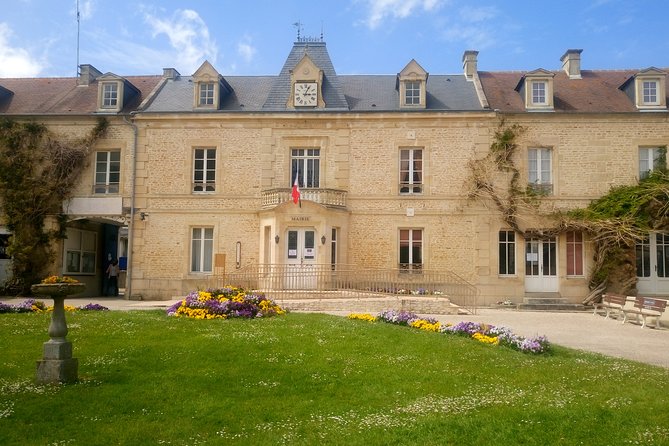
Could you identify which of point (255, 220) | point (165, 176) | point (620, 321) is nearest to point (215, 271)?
point (255, 220)

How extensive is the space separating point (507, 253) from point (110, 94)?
54.2 ft

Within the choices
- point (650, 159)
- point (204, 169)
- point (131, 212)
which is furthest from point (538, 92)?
point (131, 212)

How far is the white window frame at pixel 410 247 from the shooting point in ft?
66.5

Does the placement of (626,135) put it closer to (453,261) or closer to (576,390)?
A: (453,261)

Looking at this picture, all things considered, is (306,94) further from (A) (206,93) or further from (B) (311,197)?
(B) (311,197)

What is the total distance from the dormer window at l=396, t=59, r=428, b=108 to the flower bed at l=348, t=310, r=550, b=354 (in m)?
10.9

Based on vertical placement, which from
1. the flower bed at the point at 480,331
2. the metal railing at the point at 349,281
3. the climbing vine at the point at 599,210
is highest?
the climbing vine at the point at 599,210

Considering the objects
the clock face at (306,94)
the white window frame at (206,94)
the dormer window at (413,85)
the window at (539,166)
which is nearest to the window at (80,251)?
the white window frame at (206,94)

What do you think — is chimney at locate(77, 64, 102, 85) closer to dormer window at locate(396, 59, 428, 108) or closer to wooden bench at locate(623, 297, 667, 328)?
dormer window at locate(396, 59, 428, 108)

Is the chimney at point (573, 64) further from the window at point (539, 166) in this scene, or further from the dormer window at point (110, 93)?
the dormer window at point (110, 93)

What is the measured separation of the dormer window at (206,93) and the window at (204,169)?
1.96 metres

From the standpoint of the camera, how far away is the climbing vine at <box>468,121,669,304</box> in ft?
61.8

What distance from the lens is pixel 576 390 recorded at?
→ 21.6ft

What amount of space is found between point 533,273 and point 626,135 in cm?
597
